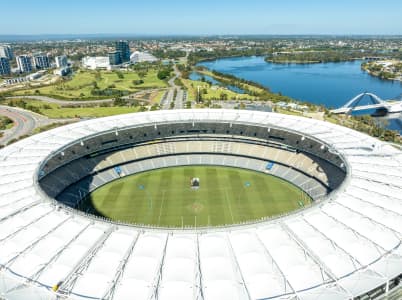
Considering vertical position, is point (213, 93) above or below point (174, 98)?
above

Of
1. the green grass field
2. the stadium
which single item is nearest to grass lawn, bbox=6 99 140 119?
the stadium

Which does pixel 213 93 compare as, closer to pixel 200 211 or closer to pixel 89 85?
pixel 89 85

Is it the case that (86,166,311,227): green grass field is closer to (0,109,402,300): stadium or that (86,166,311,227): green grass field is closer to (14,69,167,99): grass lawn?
(0,109,402,300): stadium

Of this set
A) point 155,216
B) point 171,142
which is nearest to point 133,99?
point 171,142

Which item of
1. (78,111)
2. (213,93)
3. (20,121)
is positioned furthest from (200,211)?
(213,93)

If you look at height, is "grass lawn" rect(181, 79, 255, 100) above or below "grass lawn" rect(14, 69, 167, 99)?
above

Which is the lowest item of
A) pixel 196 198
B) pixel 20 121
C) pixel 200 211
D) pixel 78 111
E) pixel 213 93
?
pixel 20 121
